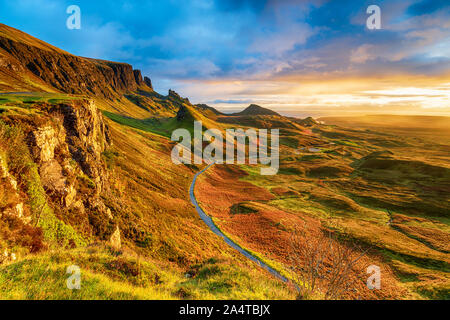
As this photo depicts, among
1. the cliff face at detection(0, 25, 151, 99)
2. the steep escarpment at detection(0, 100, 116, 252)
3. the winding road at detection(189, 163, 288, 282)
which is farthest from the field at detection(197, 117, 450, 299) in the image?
the cliff face at detection(0, 25, 151, 99)

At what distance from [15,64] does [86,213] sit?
13460cm

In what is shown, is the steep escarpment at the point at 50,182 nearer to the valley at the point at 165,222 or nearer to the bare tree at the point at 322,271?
the valley at the point at 165,222

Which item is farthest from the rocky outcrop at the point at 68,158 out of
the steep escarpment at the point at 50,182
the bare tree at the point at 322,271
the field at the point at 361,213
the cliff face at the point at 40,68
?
the cliff face at the point at 40,68

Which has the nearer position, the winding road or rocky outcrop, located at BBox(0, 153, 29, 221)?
rocky outcrop, located at BBox(0, 153, 29, 221)

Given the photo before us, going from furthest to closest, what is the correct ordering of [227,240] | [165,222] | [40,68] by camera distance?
[40,68]
[227,240]
[165,222]

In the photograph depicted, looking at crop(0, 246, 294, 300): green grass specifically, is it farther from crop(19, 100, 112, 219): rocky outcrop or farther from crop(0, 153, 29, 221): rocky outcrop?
crop(19, 100, 112, 219): rocky outcrop

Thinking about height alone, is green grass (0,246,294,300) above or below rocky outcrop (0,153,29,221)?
below

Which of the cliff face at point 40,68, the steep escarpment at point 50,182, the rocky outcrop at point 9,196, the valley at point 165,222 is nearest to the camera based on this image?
the valley at point 165,222

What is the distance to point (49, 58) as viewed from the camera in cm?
12206

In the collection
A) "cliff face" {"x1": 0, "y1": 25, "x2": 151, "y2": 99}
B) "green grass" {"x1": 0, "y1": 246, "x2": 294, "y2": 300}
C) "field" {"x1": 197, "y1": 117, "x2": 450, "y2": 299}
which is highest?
"cliff face" {"x1": 0, "y1": 25, "x2": 151, "y2": 99}

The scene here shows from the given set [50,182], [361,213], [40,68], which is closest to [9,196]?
[50,182]

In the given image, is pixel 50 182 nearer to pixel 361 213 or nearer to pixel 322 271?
pixel 322 271
